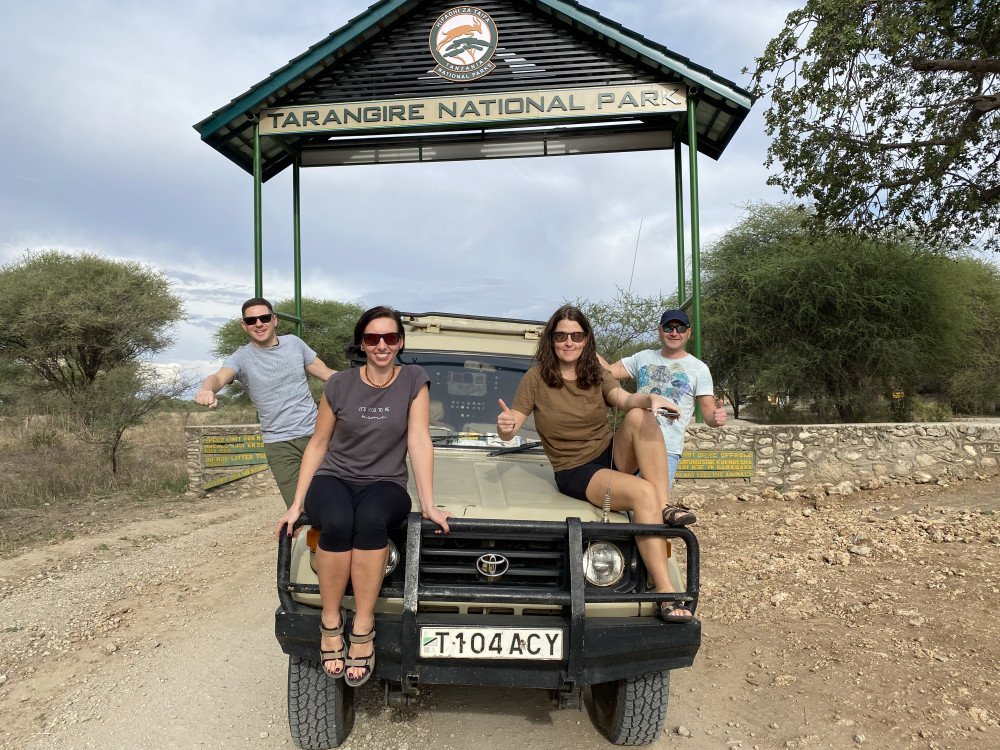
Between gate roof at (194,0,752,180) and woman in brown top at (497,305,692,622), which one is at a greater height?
gate roof at (194,0,752,180)

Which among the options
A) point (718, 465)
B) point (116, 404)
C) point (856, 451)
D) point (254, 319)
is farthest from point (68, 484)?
point (856, 451)

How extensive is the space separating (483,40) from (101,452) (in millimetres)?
10933

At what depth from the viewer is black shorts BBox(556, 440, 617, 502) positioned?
347 centimetres

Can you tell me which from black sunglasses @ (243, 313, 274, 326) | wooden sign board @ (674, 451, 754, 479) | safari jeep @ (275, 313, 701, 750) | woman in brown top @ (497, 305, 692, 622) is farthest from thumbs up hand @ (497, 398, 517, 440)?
wooden sign board @ (674, 451, 754, 479)

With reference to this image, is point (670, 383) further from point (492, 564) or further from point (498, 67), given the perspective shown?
point (498, 67)

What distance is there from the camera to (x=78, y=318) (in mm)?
19906

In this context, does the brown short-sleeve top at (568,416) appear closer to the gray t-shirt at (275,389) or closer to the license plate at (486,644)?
the license plate at (486,644)

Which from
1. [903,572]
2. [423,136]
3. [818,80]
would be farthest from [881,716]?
[818,80]

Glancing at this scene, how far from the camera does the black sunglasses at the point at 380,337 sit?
11.0 feet

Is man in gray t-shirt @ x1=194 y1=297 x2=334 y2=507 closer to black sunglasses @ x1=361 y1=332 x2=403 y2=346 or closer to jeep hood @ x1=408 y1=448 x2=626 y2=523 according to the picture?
jeep hood @ x1=408 y1=448 x2=626 y2=523

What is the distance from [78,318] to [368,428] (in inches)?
791

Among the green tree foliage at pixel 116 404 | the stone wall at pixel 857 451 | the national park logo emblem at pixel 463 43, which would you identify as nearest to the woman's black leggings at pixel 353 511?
the national park logo emblem at pixel 463 43

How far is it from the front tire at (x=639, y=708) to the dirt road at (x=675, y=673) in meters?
0.17

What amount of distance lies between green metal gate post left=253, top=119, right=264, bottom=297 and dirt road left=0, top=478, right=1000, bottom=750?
3200mm
